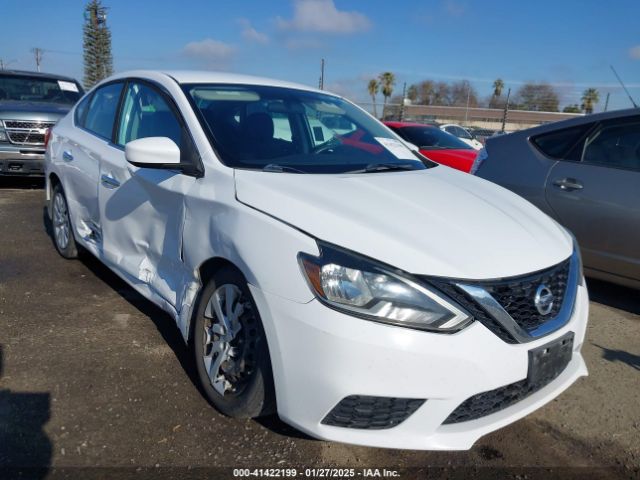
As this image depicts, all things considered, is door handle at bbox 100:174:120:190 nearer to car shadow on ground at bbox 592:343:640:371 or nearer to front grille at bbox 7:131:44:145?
car shadow on ground at bbox 592:343:640:371

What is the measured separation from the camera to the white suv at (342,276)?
192 centimetres

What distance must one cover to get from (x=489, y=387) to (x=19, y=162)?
7545 millimetres

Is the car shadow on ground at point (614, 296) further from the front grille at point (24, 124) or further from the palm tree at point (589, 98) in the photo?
the palm tree at point (589, 98)

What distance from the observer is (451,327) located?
6.29 feet

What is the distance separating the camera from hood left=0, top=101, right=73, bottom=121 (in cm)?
752

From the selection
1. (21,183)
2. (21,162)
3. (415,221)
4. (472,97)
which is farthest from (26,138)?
(472,97)

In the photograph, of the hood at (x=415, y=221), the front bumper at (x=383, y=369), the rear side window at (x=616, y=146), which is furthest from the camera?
the rear side window at (x=616, y=146)

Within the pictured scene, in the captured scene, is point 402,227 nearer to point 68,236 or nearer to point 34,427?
point 34,427

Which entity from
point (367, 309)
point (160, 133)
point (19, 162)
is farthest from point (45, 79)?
point (367, 309)

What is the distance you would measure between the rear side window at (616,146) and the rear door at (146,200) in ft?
9.66

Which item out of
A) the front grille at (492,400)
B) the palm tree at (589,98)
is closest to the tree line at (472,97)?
the palm tree at (589,98)

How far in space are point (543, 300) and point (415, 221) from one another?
58 cm

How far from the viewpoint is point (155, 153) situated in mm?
2596

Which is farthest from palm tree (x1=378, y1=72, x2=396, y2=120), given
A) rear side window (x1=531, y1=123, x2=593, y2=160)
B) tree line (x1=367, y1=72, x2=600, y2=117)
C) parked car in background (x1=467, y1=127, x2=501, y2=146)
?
rear side window (x1=531, y1=123, x2=593, y2=160)
